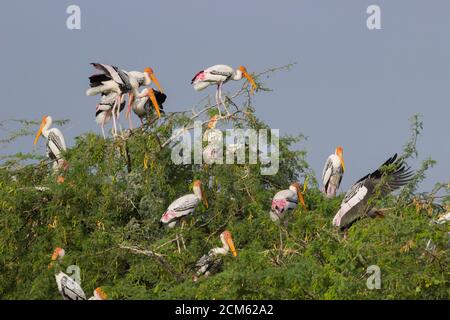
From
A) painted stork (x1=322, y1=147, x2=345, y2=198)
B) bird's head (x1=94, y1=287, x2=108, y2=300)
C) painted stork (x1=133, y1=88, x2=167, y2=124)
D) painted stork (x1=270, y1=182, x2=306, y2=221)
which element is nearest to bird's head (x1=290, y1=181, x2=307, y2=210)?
painted stork (x1=270, y1=182, x2=306, y2=221)

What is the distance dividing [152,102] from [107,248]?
397 cm

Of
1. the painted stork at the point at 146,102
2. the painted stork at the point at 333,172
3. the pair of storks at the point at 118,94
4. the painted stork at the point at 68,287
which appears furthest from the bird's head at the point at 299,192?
the painted stork at the point at 68,287

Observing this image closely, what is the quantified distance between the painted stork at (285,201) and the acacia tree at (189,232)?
0.14 m

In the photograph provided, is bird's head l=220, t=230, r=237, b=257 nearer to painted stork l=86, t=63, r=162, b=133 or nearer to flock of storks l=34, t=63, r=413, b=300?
flock of storks l=34, t=63, r=413, b=300

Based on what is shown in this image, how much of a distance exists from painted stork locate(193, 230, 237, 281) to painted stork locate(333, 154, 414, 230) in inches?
44.9

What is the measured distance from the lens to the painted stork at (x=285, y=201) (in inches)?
609

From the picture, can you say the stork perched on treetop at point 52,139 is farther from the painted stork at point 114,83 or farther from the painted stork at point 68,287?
the painted stork at point 68,287

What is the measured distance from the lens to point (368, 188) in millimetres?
14820

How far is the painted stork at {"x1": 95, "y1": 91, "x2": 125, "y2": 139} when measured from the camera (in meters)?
18.1

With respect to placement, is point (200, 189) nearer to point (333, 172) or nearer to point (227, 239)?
point (227, 239)

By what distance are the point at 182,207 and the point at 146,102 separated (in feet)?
9.82

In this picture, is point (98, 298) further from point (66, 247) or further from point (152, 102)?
point (152, 102)

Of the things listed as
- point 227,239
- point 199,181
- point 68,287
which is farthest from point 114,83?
point 68,287
